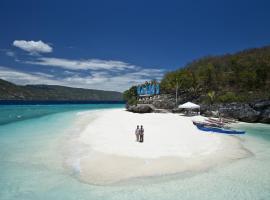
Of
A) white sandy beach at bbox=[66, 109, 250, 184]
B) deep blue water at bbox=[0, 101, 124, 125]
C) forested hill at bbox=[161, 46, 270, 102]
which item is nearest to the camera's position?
white sandy beach at bbox=[66, 109, 250, 184]

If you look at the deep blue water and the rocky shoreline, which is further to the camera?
the deep blue water

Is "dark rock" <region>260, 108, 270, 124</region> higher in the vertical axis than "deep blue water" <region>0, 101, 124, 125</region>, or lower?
higher

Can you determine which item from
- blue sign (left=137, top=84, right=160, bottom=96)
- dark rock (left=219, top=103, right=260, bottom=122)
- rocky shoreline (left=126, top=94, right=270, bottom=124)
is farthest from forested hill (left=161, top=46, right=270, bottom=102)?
dark rock (left=219, top=103, right=260, bottom=122)

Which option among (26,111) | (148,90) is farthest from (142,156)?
(26,111)

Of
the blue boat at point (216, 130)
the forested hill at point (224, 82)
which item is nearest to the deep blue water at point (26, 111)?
the blue boat at point (216, 130)

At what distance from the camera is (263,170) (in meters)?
10.7

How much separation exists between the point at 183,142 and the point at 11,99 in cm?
18988

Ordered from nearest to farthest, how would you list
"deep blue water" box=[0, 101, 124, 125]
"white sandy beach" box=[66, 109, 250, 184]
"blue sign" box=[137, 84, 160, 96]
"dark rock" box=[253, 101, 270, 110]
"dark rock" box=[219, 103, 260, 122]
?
"white sandy beach" box=[66, 109, 250, 184] → "dark rock" box=[253, 101, 270, 110] → "dark rock" box=[219, 103, 260, 122] → "deep blue water" box=[0, 101, 124, 125] → "blue sign" box=[137, 84, 160, 96]

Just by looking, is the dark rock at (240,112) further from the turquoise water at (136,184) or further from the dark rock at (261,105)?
the turquoise water at (136,184)

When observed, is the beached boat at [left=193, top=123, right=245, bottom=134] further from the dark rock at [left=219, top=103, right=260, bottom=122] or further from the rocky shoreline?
the dark rock at [left=219, top=103, right=260, bottom=122]

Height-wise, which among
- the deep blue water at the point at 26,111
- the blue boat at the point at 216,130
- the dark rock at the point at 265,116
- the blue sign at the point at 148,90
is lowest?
the deep blue water at the point at 26,111

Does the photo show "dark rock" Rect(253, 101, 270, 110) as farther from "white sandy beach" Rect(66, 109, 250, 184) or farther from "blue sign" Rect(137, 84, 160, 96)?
"blue sign" Rect(137, 84, 160, 96)

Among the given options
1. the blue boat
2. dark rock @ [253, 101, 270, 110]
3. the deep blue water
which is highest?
dark rock @ [253, 101, 270, 110]

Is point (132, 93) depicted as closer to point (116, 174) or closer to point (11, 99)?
point (116, 174)
